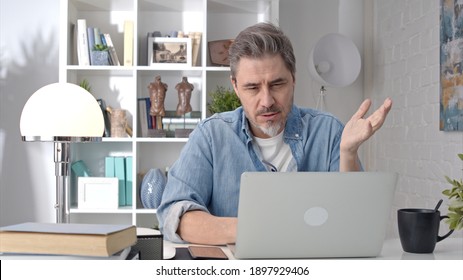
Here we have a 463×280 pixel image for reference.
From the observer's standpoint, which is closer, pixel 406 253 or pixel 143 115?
pixel 406 253

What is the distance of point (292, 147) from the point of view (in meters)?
2.09

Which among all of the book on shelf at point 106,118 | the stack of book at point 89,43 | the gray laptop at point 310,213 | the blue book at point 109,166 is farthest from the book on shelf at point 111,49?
the gray laptop at point 310,213

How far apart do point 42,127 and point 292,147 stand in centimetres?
91

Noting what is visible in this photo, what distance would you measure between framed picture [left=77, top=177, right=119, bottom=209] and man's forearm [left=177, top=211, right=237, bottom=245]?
2095mm

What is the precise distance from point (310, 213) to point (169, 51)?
2.69m

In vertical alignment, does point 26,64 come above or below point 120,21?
below

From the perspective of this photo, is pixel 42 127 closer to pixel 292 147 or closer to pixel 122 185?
pixel 292 147

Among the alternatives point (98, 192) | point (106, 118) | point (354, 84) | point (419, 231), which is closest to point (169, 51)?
point (106, 118)

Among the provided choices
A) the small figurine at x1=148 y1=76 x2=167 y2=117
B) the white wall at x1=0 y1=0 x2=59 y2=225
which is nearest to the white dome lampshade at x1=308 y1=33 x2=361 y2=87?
the small figurine at x1=148 y1=76 x2=167 y2=117

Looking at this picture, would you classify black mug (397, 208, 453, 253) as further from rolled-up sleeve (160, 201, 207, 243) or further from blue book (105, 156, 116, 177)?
blue book (105, 156, 116, 177)

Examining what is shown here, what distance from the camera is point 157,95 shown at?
149 inches

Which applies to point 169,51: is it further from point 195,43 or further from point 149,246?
point 149,246
